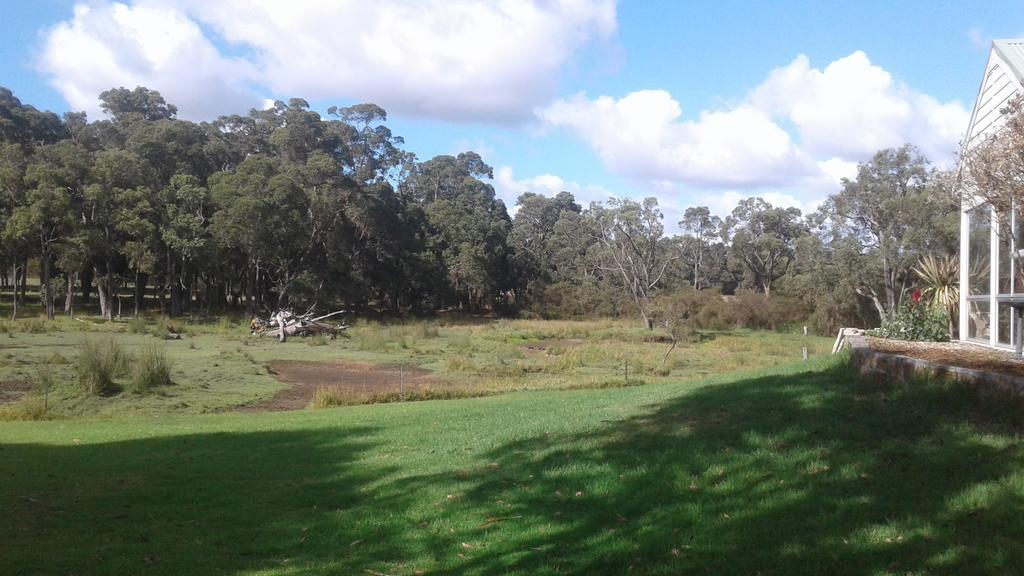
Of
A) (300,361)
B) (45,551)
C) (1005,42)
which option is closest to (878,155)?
(1005,42)

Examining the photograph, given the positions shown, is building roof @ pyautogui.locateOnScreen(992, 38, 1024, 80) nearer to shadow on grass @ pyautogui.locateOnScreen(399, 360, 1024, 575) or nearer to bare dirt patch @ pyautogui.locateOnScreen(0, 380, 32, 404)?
shadow on grass @ pyautogui.locateOnScreen(399, 360, 1024, 575)

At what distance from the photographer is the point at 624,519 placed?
6.14 m

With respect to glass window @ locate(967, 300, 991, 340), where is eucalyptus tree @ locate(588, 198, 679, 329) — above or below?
above

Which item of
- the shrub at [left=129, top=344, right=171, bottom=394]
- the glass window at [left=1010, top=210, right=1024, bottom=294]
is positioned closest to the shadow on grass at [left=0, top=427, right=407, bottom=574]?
the shrub at [left=129, top=344, right=171, bottom=394]

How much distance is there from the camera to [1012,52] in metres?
14.0

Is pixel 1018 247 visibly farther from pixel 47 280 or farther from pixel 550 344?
pixel 47 280

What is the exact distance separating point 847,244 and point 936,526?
40.0 meters

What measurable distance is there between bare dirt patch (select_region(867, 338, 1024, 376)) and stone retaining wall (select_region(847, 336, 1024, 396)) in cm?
35

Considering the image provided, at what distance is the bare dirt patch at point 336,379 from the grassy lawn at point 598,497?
31.5ft

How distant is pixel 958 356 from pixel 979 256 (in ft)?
19.9

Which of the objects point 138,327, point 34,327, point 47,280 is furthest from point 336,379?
point 47,280

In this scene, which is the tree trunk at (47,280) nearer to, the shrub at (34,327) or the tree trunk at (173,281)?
the shrub at (34,327)

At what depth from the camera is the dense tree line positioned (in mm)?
42094

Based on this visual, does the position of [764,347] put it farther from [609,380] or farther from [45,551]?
[45,551]
